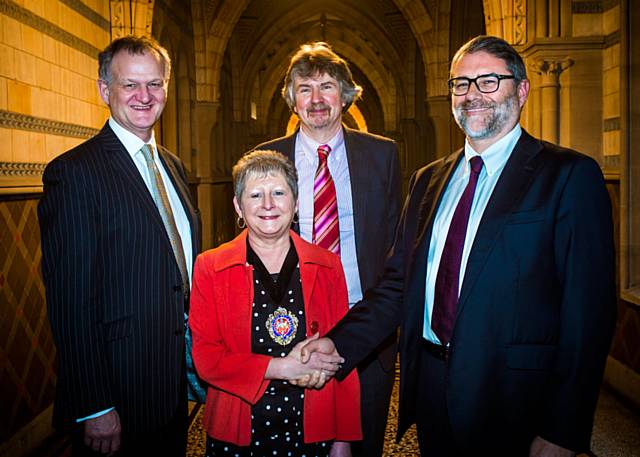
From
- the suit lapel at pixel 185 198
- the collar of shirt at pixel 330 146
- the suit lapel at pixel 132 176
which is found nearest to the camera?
the suit lapel at pixel 132 176

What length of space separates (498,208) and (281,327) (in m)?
0.81

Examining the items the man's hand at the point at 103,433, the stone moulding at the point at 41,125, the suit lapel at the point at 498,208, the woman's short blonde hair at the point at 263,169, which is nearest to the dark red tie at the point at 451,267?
the suit lapel at the point at 498,208

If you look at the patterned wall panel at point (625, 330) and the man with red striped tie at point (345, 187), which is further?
the patterned wall panel at point (625, 330)

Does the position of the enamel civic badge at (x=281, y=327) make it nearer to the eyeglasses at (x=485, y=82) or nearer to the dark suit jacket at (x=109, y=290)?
the dark suit jacket at (x=109, y=290)

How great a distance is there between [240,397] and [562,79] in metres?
4.51

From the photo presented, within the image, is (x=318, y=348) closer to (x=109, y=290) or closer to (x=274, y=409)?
(x=274, y=409)

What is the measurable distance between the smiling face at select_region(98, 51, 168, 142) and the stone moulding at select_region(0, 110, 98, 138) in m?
1.84

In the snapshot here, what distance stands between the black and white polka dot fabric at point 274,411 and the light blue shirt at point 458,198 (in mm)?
449

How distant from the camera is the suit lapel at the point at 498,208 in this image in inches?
69.9

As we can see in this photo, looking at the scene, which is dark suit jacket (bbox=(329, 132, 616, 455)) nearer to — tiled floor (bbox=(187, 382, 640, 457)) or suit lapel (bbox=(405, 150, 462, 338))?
suit lapel (bbox=(405, 150, 462, 338))

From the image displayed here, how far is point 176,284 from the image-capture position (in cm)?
219

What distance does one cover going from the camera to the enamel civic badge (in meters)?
2.02

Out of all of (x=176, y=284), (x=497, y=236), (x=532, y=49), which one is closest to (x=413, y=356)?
(x=497, y=236)

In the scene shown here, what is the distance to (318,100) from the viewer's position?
2529 mm
